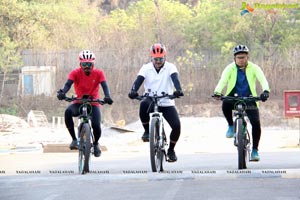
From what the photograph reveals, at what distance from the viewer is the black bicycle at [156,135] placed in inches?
543

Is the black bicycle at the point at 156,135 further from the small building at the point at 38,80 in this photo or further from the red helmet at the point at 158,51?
the small building at the point at 38,80

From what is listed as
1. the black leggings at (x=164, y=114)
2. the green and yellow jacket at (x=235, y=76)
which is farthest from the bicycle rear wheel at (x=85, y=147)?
the green and yellow jacket at (x=235, y=76)

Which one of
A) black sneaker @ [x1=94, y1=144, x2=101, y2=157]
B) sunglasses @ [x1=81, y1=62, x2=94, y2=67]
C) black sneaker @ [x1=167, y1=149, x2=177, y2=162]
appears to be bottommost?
black sneaker @ [x1=167, y1=149, x2=177, y2=162]

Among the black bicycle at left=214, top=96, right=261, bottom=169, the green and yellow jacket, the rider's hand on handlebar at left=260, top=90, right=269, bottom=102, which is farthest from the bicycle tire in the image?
the green and yellow jacket

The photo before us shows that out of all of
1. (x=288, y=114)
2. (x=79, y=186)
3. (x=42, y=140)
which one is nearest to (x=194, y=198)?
(x=79, y=186)

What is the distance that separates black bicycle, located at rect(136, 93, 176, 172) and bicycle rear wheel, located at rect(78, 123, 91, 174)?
3.25 feet

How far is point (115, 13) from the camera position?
71.0m

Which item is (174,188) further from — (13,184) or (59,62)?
(59,62)

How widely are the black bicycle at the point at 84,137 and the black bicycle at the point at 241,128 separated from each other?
2.14m

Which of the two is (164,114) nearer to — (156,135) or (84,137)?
(156,135)

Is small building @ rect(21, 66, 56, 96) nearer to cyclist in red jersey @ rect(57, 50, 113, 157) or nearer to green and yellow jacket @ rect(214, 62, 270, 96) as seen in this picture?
cyclist in red jersey @ rect(57, 50, 113, 157)

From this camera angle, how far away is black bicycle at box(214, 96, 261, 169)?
14.2 m

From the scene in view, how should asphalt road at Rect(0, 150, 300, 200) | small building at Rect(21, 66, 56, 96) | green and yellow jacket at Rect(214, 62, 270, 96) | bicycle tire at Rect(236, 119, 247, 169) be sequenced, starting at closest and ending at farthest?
asphalt road at Rect(0, 150, 300, 200) < bicycle tire at Rect(236, 119, 247, 169) < green and yellow jacket at Rect(214, 62, 270, 96) < small building at Rect(21, 66, 56, 96)

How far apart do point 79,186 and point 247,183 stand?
216 cm
